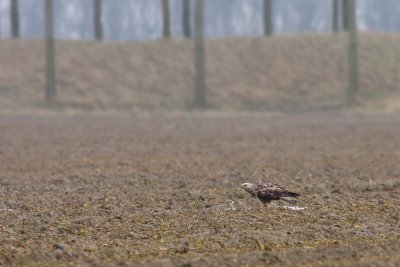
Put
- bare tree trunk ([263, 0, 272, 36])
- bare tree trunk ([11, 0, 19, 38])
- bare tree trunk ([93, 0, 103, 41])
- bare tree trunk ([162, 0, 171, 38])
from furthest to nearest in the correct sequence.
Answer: bare tree trunk ([11, 0, 19, 38]) < bare tree trunk ([93, 0, 103, 41]) < bare tree trunk ([162, 0, 171, 38]) < bare tree trunk ([263, 0, 272, 36])

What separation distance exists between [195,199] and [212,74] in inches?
1312

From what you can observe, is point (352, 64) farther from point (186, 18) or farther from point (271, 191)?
point (271, 191)

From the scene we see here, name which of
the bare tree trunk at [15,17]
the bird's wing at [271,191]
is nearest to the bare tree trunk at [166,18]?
the bare tree trunk at [15,17]

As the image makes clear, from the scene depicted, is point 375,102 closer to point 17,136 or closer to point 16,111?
point 16,111

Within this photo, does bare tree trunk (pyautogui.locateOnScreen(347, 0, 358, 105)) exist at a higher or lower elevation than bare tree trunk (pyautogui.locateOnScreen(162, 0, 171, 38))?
lower

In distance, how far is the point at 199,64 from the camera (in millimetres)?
44969

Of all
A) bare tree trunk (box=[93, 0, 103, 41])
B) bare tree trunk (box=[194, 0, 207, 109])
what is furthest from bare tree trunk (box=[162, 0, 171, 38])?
bare tree trunk (box=[194, 0, 207, 109])

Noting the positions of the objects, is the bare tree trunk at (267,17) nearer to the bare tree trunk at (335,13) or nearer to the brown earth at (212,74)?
the brown earth at (212,74)

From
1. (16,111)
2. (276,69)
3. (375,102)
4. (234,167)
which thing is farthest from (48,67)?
(234,167)

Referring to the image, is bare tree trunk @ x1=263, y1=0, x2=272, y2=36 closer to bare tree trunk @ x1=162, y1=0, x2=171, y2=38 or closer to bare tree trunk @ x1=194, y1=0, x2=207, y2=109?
bare tree trunk @ x1=162, y1=0, x2=171, y2=38

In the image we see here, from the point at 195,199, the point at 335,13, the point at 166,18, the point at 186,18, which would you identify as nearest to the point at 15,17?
the point at 166,18

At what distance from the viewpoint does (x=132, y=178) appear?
18.8 metres

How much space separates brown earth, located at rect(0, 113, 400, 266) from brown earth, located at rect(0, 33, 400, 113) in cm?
1307

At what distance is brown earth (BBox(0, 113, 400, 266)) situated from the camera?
1105 centimetres
